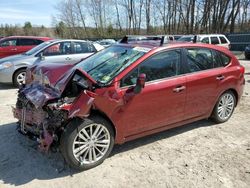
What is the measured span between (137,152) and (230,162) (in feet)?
4.32

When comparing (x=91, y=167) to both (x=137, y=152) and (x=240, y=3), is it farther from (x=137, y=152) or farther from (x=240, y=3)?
(x=240, y=3)

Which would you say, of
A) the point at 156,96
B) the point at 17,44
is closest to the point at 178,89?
the point at 156,96

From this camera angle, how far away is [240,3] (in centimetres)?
3434

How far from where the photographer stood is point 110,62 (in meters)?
4.45

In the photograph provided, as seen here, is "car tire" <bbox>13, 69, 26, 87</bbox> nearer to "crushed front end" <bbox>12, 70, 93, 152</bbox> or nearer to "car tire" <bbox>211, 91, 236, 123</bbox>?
"crushed front end" <bbox>12, 70, 93, 152</bbox>

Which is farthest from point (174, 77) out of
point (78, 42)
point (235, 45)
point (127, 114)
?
point (235, 45)

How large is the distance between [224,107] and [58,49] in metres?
5.86

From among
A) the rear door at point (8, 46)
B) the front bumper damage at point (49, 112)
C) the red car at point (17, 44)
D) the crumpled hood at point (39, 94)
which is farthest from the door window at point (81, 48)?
the front bumper damage at point (49, 112)

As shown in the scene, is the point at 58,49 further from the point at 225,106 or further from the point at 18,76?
the point at 225,106

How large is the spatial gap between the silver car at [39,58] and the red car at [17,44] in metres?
3.64

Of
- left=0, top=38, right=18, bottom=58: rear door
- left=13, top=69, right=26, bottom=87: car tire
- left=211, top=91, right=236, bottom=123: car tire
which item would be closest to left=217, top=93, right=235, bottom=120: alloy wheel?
left=211, top=91, right=236, bottom=123: car tire

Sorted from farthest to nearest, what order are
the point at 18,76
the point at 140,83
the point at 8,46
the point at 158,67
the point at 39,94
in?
the point at 8,46 → the point at 18,76 → the point at 158,67 → the point at 39,94 → the point at 140,83

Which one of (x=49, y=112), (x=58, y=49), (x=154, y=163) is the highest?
(x=58, y=49)

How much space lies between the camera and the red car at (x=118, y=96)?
3.69m
